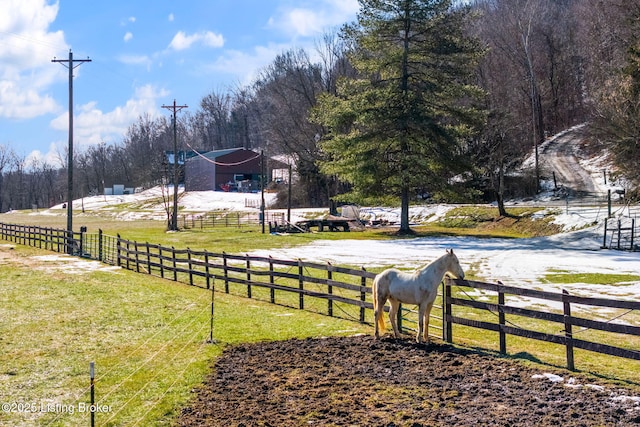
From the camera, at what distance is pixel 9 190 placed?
135250 mm

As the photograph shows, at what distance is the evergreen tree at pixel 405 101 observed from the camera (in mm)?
40281

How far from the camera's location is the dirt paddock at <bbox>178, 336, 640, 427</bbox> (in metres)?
7.20

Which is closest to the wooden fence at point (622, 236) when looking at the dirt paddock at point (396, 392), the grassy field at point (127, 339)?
the grassy field at point (127, 339)

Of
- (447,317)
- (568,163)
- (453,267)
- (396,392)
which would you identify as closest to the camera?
(396,392)

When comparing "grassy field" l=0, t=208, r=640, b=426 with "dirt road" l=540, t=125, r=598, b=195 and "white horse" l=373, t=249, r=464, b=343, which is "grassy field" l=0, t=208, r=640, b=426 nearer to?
"white horse" l=373, t=249, r=464, b=343

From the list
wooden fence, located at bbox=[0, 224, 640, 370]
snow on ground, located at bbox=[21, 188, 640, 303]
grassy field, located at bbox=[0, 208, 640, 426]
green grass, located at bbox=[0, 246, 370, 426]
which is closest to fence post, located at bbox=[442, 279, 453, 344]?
wooden fence, located at bbox=[0, 224, 640, 370]

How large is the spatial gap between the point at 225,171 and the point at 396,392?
89.4 m

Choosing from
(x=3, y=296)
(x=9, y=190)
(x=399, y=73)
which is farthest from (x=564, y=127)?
(x=9, y=190)

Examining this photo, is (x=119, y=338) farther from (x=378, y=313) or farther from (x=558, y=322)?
(x=558, y=322)

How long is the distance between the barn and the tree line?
1012cm

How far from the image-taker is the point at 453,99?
42.2 m

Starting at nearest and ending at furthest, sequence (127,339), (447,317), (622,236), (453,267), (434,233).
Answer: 1. (453,267)
2. (447,317)
3. (127,339)
4. (622,236)
5. (434,233)

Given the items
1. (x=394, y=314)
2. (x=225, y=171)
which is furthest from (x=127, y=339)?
(x=225, y=171)

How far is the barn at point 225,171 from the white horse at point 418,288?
81967mm
